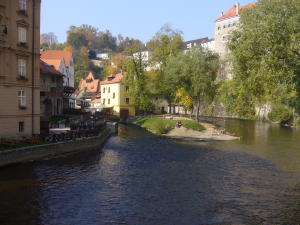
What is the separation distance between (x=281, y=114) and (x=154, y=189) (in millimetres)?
59215

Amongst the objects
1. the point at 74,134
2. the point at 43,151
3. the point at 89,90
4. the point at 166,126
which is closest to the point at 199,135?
the point at 166,126

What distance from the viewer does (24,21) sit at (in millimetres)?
29250

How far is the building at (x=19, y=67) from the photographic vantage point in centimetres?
2744

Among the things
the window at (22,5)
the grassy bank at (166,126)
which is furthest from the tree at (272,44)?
the grassy bank at (166,126)

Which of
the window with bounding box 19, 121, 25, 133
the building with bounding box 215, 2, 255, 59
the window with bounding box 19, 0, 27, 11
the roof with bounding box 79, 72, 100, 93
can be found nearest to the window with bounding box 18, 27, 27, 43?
the window with bounding box 19, 0, 27, 11

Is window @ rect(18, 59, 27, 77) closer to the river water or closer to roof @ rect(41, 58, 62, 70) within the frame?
the river water

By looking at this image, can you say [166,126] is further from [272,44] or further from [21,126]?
[272,44]

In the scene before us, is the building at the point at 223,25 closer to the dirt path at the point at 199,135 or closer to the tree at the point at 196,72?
the tree at the point at 196,72

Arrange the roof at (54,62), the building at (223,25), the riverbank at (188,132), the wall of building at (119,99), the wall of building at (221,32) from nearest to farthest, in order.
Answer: the riverbank at (188,132) → the roof at (54,62) → the wall of building at (119,99) → the building at (223,25) → the wall of building at (221,32)

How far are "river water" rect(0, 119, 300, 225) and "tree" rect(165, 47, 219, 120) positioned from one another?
2482cm

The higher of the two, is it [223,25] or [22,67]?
[223,25]

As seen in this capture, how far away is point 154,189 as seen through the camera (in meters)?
20.0

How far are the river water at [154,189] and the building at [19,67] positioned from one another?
18.0 ft

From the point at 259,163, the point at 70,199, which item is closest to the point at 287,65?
the point at 259,163
